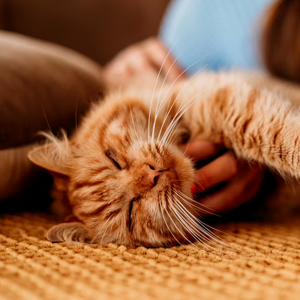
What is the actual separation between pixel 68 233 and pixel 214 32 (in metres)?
1.81

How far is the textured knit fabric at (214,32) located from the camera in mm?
2328

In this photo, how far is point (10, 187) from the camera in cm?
137

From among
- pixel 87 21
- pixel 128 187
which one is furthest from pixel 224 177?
pixel 87 21

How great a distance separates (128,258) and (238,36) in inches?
71.5

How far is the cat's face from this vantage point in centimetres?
121

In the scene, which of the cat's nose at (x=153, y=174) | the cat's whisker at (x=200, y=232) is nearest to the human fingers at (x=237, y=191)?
the cat's whisker at (x=200, y=232)

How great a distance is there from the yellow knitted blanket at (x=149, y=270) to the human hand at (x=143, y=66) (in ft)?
4.35

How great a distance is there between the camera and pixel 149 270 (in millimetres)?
886

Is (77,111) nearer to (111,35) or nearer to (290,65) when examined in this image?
(290,65)

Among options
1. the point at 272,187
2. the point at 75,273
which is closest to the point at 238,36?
the point at 272,187

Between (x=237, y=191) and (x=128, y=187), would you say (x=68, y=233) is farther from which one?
(x=237, y=191)

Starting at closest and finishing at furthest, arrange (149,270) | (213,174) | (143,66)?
(149,270)
(213,174)
(143,66)

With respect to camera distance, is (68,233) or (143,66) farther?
(143,66)

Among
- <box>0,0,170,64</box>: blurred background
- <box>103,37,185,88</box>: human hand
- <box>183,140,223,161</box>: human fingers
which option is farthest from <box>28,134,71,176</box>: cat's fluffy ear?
<box>0,0,170,64</box>: blurred background
